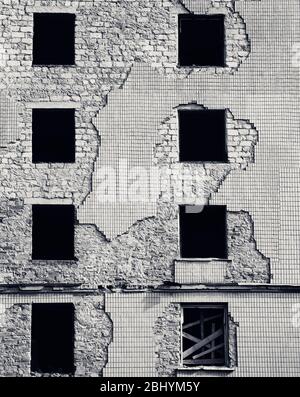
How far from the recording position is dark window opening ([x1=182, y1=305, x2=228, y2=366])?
60.1ft

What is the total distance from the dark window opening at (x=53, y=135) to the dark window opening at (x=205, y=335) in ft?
14.2

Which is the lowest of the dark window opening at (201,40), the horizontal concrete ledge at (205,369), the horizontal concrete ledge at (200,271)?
the horizontal concrete ledge at (205,369)

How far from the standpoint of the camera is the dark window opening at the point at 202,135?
19.3 m

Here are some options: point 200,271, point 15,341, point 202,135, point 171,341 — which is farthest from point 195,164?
point 15,341

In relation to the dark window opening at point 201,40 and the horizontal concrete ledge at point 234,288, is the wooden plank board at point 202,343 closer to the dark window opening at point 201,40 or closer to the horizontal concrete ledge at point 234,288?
the horizontal concrete ledge at point 234,288

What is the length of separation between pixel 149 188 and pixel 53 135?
2585mm

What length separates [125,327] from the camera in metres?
18.2

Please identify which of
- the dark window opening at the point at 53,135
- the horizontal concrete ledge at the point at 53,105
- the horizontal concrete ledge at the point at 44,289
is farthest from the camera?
the dark window opening at the point at 53,135

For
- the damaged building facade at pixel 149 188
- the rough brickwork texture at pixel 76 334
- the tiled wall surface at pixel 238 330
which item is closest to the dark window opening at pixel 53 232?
the damaged building facade at pixel 149 188

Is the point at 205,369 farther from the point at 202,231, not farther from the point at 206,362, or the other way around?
the point at 202,231

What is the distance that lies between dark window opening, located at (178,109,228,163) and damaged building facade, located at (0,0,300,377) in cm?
3

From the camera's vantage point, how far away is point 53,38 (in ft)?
65.2

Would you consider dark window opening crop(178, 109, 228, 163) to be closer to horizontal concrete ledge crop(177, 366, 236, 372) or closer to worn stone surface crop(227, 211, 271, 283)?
worn stone surface crop(227, 211, 271, 283)

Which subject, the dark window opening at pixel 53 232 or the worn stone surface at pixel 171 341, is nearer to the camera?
the worn stone surface at pixel 171 341
